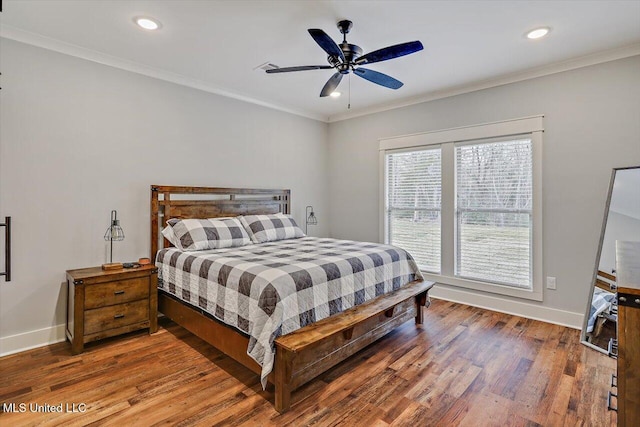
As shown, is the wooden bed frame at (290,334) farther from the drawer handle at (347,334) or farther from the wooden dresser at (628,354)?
the wooden dresser at (628,354)

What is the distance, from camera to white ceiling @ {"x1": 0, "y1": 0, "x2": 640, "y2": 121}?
2.37 m

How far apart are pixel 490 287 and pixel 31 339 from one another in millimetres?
4630

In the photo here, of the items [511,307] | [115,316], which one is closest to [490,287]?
[511,307]

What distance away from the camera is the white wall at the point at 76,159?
8.91 ft

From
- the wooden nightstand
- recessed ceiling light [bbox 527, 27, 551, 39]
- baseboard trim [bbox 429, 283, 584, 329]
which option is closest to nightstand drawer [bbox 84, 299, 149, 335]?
the wooden nightstand

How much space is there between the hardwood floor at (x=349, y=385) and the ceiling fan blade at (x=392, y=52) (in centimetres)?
234

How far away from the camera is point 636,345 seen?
1266 mm

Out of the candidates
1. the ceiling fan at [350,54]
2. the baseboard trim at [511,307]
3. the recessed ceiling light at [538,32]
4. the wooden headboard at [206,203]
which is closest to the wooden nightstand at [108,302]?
the wooden headboard at [206,203]

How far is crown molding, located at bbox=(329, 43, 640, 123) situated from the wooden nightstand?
3.71 metres

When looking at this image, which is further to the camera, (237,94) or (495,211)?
(237,94)

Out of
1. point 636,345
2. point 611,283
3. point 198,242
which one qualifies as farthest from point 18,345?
point 611,283

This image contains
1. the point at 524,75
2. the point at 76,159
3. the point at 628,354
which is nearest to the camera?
the point at 628,354

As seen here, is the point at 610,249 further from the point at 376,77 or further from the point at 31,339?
the point at 31,339

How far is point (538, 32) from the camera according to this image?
270 centimetres
